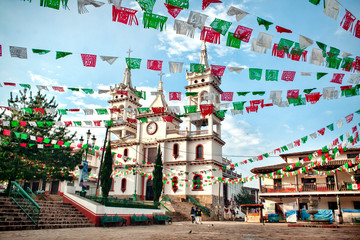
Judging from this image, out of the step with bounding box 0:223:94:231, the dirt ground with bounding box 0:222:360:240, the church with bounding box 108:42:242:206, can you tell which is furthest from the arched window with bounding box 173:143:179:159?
the dirt ground with bounding box 0:222:360:240

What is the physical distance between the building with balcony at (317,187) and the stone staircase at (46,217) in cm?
1866

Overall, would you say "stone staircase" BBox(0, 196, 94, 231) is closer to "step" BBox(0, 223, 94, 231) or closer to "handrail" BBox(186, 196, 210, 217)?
"step" BBox(0, 223, 94, 231)

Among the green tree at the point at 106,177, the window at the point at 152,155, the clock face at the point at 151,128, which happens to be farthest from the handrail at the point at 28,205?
the clock face at the point at 151,128

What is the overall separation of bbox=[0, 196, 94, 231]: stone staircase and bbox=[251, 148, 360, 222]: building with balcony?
18.7 meters

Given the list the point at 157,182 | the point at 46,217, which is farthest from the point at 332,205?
the point at 46,217

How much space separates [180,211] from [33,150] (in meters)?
15.7

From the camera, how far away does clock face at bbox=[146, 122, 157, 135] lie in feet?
126

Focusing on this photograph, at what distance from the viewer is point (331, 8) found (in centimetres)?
807

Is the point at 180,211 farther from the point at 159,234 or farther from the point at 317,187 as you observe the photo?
the point at 159,234

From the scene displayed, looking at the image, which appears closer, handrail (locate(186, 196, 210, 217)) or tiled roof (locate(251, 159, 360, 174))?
tiled roof (locate(251, 159, 360, 174))

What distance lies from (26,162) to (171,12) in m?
24.2

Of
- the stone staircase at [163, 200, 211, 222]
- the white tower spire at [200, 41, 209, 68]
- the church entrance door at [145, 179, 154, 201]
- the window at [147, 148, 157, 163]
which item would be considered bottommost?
the stone staircase at [163, 200, 211, 222]

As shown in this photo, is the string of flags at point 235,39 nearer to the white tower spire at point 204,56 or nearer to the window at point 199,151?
the window at point 199,151

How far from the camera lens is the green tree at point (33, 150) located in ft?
82.5
